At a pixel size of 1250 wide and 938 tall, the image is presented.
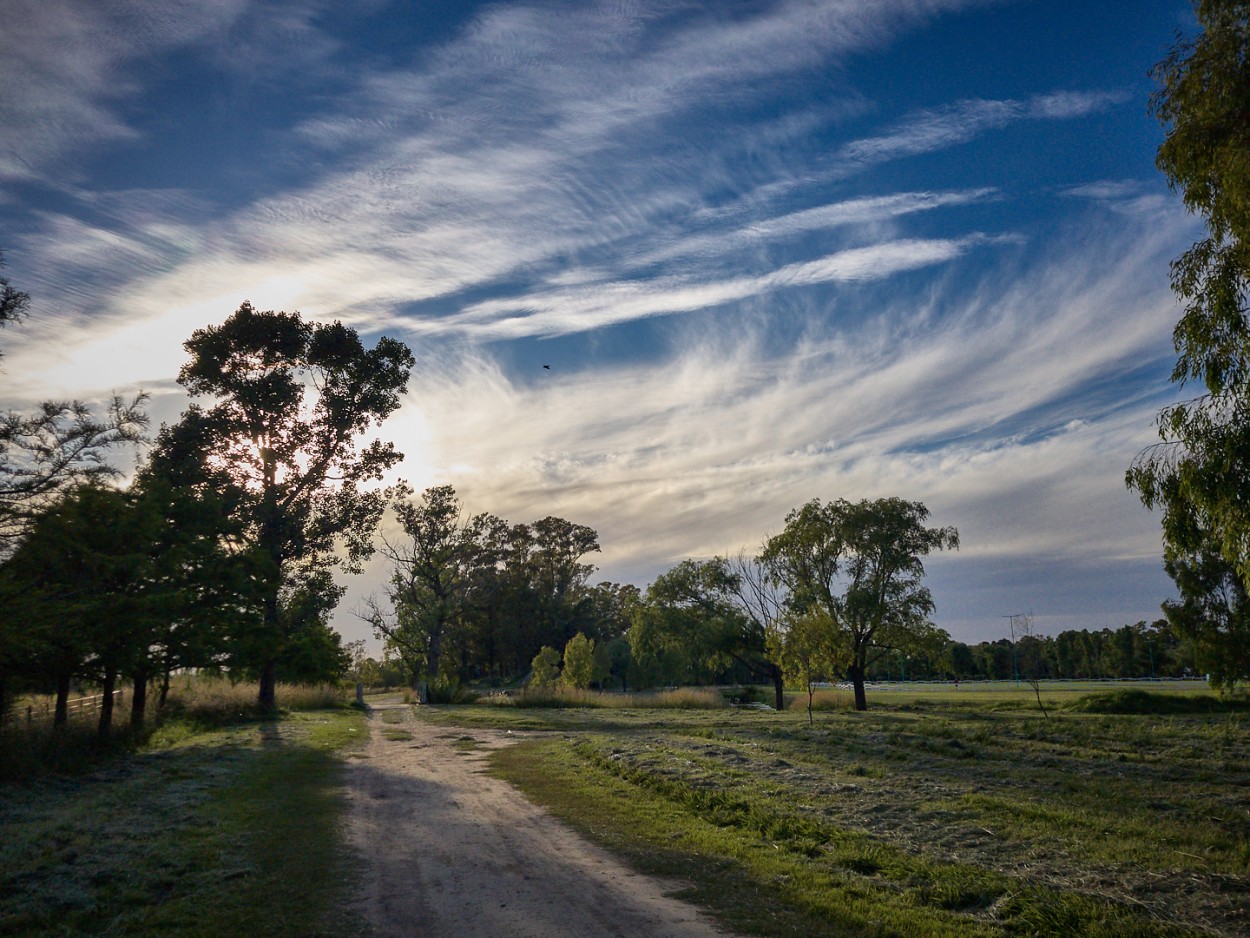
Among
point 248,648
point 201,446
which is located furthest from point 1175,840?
point 201,446

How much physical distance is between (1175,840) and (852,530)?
31721mm

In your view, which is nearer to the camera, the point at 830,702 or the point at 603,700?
the point at 830,702

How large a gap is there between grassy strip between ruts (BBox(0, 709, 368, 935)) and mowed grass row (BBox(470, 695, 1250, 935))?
3532 mm

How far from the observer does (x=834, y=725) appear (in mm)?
26094

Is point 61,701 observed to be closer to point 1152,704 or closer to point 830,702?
point 830,702

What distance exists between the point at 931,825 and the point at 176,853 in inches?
365

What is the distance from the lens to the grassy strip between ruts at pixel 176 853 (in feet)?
23.2

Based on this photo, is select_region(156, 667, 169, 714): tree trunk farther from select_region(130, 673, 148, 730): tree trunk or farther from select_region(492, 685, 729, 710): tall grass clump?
select_region(492, 685, 729, 710): tall grass clump

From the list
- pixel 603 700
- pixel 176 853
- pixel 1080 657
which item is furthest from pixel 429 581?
pixel 1080 657

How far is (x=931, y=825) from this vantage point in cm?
1010

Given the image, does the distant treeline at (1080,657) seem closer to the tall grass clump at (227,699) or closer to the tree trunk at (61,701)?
the tall grass clump at (227,699)

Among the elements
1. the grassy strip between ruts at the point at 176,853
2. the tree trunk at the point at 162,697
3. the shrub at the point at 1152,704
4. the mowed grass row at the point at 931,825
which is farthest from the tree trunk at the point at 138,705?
the shrub at the point at 1152,704

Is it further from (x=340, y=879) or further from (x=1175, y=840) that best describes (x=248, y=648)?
(x=1175, y=840)

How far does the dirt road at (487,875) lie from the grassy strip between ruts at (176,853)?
1.56 ft
